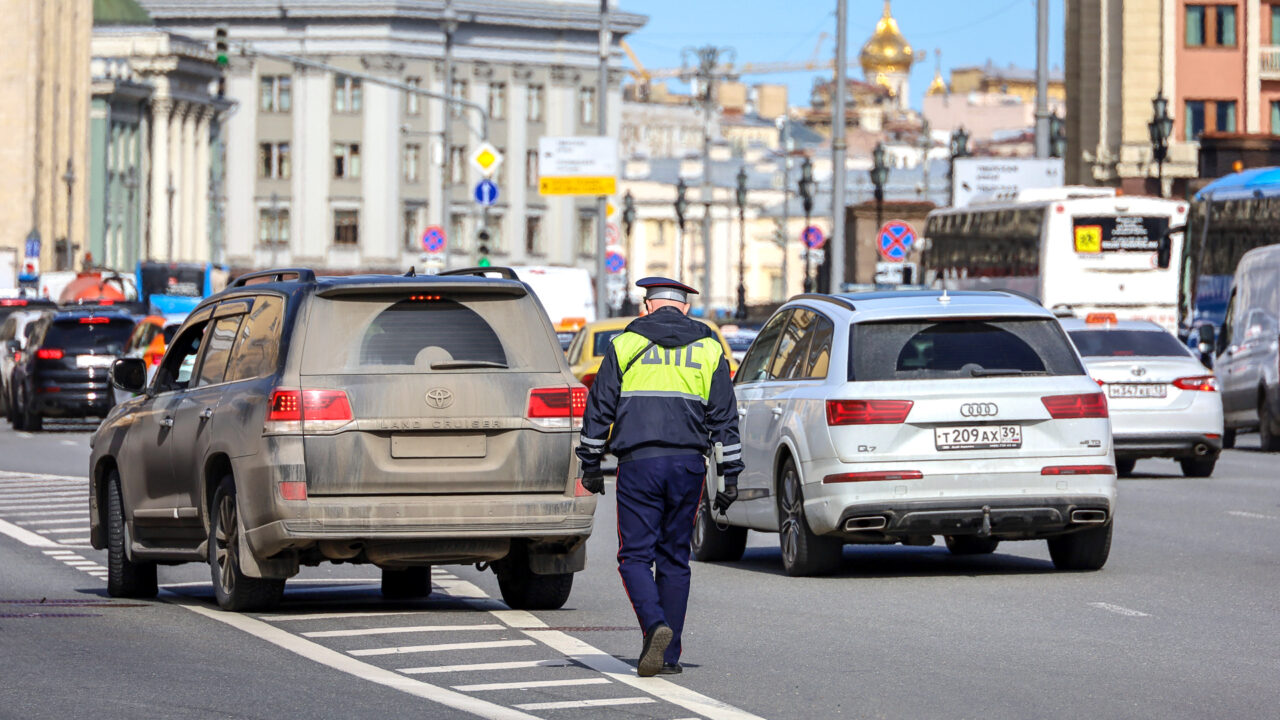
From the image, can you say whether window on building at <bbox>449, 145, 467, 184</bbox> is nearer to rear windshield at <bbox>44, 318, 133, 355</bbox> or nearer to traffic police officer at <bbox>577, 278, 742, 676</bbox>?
rear windshield at <bbox>44, 318, 133, 355</bbox>

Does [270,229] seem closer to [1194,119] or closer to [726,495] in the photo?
[1194,119]

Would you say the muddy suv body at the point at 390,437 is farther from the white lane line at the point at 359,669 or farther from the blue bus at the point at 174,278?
the blue bus at the point at 174,278

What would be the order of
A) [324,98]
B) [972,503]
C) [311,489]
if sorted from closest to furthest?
[311,489], [972,503], [324,98]

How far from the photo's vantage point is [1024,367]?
14.3 meters

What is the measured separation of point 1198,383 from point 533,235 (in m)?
102

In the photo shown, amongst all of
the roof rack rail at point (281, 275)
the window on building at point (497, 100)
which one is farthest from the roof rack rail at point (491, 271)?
the window on building at point (497, 100)

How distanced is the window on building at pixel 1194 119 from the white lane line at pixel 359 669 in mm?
69611

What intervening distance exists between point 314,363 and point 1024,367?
181 inches

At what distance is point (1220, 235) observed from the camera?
4300 centimetres

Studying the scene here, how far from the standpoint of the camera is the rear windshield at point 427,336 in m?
11.7

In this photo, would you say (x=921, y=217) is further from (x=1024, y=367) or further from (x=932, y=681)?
(x=932, y=681)

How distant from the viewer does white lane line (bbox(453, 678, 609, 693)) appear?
372 inches

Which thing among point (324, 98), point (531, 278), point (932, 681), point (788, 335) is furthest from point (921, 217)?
point (932, 681)

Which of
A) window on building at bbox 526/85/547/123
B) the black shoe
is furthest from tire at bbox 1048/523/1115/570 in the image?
window on building at bbox 526/85/547/123
